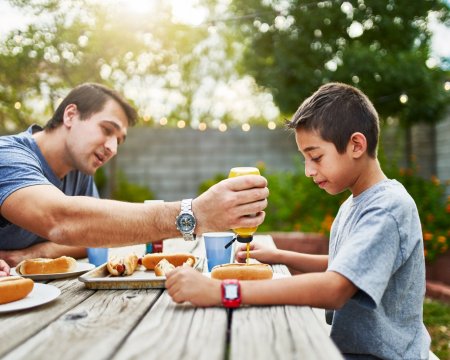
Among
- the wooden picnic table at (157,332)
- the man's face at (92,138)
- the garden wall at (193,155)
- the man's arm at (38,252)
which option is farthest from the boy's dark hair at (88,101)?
the garden wall at (193,155)

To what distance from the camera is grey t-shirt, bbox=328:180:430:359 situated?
157cm

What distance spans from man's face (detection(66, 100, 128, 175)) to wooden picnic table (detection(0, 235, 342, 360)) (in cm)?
148

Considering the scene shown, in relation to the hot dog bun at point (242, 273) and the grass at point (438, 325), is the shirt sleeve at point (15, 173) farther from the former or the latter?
the grass at point (438, 325)

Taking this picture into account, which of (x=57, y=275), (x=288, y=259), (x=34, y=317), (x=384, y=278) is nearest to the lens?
(x=34, y=317)

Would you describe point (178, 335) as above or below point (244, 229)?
below

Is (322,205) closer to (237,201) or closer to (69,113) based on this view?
(69,113)

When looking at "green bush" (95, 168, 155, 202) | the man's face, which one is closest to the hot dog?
the man's face

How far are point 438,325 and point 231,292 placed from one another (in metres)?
3.43

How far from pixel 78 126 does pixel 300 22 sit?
15.2 feet

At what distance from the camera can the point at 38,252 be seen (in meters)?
2.50

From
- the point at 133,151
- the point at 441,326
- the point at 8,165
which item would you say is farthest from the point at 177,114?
the point at 8,165

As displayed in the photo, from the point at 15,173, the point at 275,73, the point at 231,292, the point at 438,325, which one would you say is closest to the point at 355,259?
the point at 231,292

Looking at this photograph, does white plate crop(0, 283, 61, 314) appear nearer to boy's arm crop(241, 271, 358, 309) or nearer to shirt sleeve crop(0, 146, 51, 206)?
shirt sleeve crop(0, 146, 51, 206)

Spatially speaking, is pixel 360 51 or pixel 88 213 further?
pixel 360 51
